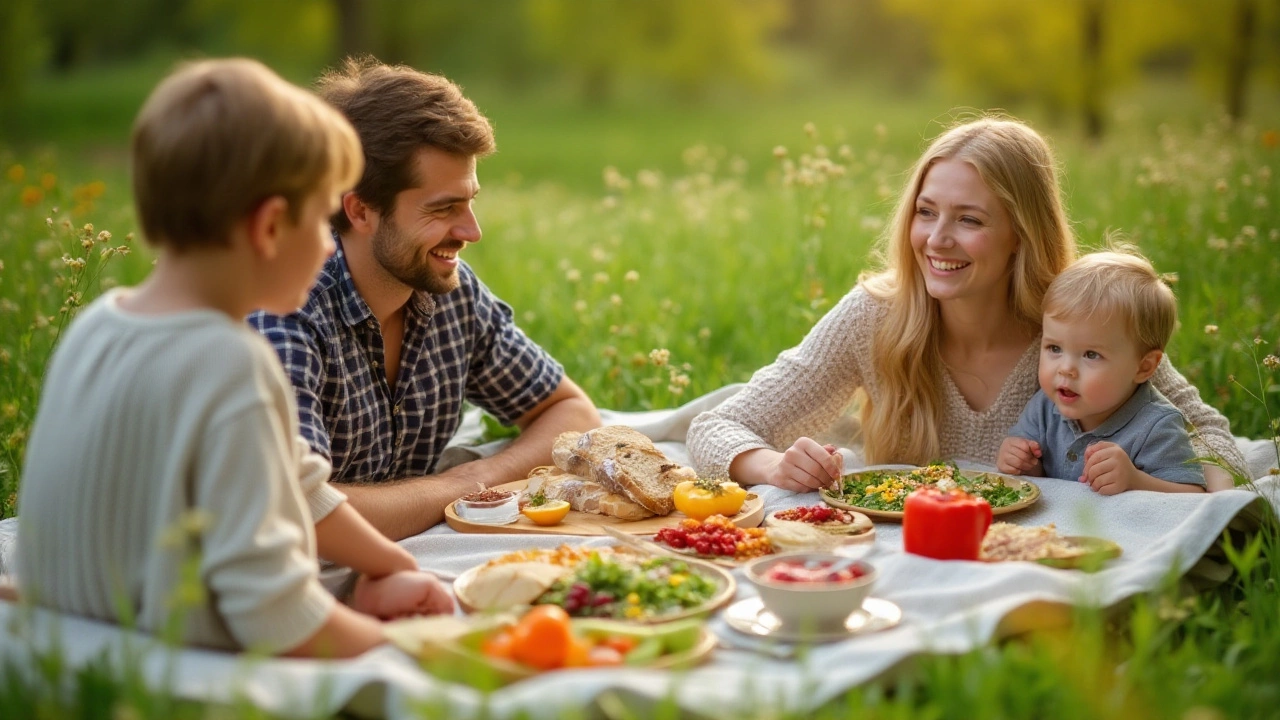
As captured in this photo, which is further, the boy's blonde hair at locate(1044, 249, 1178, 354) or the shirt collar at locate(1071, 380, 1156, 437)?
the shirt collar at locate(1071, 380, 1156, 437)

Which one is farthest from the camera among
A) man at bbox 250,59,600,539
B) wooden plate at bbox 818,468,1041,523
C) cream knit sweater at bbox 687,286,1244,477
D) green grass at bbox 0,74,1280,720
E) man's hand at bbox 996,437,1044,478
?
cream knit sweater at bbox 687,286,1244,477

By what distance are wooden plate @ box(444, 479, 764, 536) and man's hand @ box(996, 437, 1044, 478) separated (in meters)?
0.91

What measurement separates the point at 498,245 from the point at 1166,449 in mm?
5427

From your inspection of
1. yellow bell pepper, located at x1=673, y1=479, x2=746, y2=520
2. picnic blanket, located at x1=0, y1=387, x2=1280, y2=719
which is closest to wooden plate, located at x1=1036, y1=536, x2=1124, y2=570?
picnic blanket, located at x1=0, y1=387, x2=1280, y2=719

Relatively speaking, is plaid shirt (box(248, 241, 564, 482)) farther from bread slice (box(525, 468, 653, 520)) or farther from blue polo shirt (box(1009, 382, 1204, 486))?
blue polo shirt (box(1009, 382, 1204, 486))

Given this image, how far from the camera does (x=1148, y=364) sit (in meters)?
3.94

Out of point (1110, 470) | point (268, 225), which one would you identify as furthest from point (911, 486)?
point (268, 225)

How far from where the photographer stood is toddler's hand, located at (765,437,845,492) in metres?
4.05

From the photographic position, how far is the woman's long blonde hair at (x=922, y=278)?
4.24 meters

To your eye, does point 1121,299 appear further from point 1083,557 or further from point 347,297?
point 347,297

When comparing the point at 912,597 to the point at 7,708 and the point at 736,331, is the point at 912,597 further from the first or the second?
the point at 736,331

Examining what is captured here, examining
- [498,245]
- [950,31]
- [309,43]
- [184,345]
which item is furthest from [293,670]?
[309,43]

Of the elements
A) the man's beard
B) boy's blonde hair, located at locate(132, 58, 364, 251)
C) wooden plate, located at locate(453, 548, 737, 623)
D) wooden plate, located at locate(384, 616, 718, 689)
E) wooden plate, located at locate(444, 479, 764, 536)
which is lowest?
wooden plate, located at locate(444, 479, 764, 536)

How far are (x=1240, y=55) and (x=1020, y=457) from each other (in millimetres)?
16371
